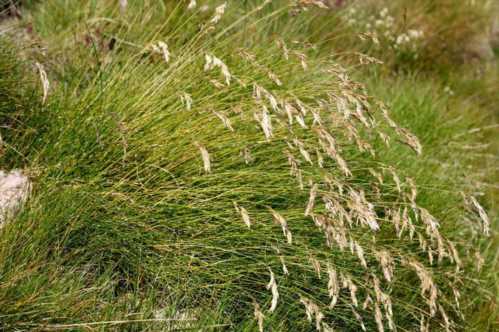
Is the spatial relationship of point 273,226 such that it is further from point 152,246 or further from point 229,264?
point 152,246

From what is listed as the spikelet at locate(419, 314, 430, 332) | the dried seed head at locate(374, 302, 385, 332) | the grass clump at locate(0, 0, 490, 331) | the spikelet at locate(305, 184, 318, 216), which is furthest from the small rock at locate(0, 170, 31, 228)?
the spikelet at locate(419, 314, 430, 332)

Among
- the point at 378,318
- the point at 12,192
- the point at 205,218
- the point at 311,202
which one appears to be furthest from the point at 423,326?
the point at 12,192

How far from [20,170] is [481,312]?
7.30 feet

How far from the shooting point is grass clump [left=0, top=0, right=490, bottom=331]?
2480 millimetres

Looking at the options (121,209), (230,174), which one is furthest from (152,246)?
(230,174)

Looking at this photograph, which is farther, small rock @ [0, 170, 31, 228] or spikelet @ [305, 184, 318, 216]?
small rock @ [0, 170, 31, 228]

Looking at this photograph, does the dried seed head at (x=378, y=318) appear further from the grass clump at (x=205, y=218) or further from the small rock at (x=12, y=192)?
the small rock at (x=12, y=192)

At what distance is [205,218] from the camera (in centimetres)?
282

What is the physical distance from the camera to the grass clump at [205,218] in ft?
8.14

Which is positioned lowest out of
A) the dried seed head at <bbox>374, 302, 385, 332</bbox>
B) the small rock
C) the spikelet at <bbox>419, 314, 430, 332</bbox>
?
the spikelet at <bbox>419, 314, 430, 332</bbox>

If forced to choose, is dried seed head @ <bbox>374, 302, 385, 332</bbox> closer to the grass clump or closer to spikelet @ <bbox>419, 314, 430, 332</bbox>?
the grass clump

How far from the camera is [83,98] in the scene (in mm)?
3057

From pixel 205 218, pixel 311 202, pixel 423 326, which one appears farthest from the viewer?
pixel 205 218

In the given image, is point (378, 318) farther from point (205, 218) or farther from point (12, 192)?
point (12, 192)
